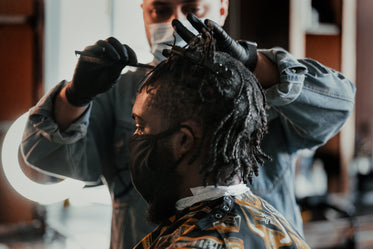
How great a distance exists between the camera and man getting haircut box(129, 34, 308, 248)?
1.08m

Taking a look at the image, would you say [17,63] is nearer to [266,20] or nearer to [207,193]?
[266,20]

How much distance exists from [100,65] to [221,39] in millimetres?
346

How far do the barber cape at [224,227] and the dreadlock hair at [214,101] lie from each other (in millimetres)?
66

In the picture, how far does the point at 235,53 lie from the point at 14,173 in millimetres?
1221

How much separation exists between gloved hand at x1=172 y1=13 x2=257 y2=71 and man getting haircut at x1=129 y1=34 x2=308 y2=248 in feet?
0.11

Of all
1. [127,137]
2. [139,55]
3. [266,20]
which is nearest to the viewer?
[127,137]

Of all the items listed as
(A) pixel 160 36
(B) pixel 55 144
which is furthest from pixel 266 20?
(B) pixel 55 144

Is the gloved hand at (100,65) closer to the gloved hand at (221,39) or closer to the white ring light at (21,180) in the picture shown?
the gloved hand at (221,39)

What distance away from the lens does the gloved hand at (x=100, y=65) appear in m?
1.24

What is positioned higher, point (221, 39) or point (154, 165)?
point (221, 39)

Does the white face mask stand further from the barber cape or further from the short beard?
the barber cape

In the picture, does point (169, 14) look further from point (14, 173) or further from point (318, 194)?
point (318, 194)

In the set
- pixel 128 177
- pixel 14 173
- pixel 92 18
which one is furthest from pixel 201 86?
pixel 92 18

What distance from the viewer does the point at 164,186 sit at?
1168 millimetres
